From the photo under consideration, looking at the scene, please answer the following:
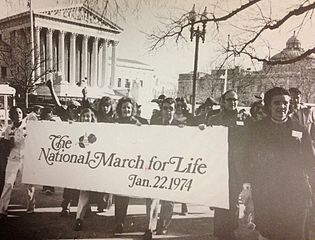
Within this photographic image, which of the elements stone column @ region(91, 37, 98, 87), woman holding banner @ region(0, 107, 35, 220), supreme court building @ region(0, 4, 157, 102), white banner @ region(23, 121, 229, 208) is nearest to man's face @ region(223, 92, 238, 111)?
white banner @ region(23, 121, 229, 208)

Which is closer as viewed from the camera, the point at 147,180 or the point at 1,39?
the point at 147,180

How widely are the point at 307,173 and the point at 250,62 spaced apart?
1.90 ft

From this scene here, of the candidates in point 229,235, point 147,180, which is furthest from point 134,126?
point 229,235

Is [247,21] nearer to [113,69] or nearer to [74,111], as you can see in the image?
[113,69]

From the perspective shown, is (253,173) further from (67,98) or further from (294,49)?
(67,98)

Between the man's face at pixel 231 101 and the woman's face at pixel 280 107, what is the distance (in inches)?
7.3

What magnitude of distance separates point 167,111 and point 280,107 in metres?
0.55

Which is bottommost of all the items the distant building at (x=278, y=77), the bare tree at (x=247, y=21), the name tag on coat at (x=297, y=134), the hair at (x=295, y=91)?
the name tag on coat at (x=297, y=134)

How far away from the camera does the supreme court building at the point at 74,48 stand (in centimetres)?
189

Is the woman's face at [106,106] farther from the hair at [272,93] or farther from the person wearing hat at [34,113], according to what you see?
the hair at [272,93]

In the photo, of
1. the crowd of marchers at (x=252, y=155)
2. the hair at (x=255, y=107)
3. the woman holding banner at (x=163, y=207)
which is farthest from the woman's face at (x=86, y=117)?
the hair at (x=255, y=107)

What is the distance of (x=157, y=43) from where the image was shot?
6.03ft

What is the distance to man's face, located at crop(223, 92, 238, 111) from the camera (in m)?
1.69

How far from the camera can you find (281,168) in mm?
1611
